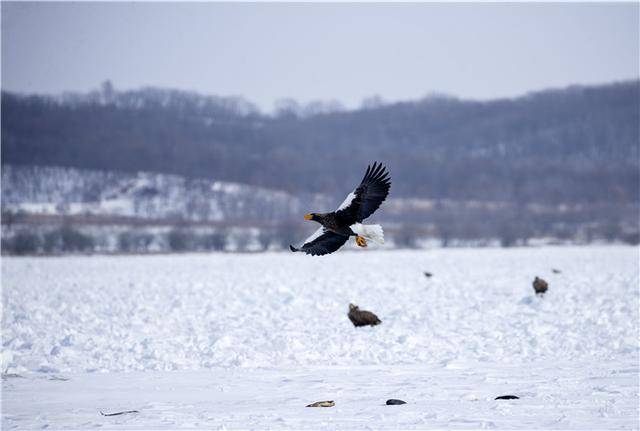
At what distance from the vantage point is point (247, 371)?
33.1 feet

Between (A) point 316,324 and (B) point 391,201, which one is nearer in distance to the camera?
(A) point 316,324

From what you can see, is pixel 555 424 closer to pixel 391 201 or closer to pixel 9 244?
pixel 9 244

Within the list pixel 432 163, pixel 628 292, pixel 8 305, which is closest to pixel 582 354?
pixel 628 292

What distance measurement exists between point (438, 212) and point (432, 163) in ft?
114

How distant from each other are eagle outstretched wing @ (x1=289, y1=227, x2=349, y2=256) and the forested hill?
3701 inches

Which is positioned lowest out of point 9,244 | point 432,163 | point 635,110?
point 9,244

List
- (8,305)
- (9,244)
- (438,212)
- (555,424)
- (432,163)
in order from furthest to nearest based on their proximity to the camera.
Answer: (432,163) → (438,212) → (9,244) → (8,305) → (555,424)

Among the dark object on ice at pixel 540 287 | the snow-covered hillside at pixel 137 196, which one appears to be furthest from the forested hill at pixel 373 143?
the dark object on ice at pixel 540 287

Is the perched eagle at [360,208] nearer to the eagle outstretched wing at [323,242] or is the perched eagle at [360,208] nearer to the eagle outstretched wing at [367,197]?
the eagle outstretched wing at [367,197]

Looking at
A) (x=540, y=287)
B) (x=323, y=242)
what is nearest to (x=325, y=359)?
(x=323, y=242)

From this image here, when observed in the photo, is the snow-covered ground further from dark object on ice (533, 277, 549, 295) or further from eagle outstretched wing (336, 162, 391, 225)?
eagle outstretched wing (336, 162, 391, 225)

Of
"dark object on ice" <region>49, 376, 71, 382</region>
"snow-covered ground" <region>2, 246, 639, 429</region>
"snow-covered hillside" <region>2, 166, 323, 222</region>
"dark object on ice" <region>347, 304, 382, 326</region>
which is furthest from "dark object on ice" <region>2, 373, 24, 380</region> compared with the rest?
"snow-covered hillside" <region>2, 166, 323, 222</region>

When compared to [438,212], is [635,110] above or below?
above

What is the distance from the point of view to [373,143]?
478 feet
